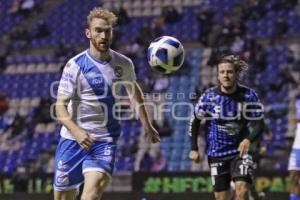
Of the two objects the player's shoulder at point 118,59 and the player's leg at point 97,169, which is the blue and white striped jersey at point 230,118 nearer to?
the player's shoulder at point 118,59

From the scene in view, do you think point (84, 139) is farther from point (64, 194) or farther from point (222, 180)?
point (222, 180)

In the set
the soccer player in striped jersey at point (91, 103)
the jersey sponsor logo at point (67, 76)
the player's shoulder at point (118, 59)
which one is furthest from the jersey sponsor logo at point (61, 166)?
the player's shoulder at point (118, 59)

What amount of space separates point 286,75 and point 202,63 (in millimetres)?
2784

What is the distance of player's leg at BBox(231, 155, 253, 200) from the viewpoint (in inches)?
316

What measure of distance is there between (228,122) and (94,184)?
243 cm

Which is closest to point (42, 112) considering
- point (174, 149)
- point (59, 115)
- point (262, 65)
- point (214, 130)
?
point (174, 149)

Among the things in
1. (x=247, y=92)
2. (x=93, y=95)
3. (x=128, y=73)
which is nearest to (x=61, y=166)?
(x=93, y=95)

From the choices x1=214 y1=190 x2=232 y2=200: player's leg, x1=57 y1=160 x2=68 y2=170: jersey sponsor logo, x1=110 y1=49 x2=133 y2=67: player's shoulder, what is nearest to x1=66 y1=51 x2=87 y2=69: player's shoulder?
x1=110 y1=49 x2=133 y2=67: player's shoulder

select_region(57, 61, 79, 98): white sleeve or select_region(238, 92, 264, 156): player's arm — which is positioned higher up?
select_region(57, 61, 79, 98): white sleeve

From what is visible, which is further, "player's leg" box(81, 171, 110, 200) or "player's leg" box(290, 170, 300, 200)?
"player's leg" box(290, 170, 300, 200)

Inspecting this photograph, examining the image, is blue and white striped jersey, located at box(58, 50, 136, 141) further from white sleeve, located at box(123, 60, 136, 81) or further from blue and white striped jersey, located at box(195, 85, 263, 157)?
blue and white striped jersey, located at box(195, 85, 263, 157)

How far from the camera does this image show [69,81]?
684 cm

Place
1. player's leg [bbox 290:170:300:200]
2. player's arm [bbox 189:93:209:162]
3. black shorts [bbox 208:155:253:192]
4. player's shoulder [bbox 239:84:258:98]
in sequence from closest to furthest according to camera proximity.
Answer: black shorts [bbox 208:155:253:192] < player's shoulder [bbox 239:84:258:98] < player's arm [bbox 189:93:209:162] < player's leg [bbox 290:170:300:200]

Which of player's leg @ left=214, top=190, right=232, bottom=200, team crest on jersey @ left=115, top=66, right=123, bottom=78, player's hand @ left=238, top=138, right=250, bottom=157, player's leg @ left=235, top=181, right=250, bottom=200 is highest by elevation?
team crest on jersey @ left=115, top=66, right=123, bottom=78
